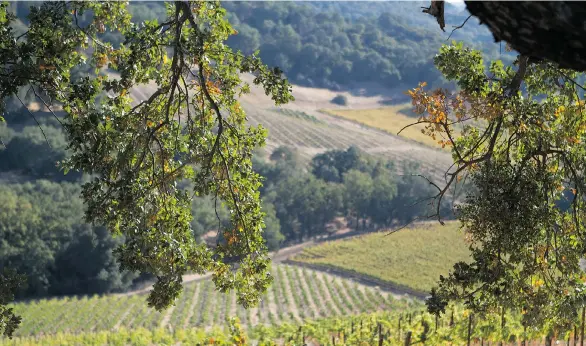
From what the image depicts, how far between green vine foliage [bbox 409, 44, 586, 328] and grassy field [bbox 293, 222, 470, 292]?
3595cm

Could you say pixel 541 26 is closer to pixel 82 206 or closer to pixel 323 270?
pixel 323 270

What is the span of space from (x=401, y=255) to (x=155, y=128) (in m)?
43.9

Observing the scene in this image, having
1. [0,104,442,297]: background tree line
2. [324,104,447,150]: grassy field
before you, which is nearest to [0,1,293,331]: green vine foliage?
[0,104,442,297]: background tree line

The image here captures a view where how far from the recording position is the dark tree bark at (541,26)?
119 inches

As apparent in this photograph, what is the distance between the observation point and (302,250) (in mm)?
53594

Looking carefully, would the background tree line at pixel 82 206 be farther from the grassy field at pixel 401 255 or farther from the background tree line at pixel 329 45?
the background tree line at pixel 329 45

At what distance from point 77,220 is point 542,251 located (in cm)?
4115

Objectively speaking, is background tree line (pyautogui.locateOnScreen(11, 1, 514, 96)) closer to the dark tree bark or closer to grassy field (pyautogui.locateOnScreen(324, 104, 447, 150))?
grassy field (pyautogui.locateOnScreen(324, 104, 447, 150))

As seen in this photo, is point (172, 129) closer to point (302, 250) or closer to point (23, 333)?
point (23, 333)

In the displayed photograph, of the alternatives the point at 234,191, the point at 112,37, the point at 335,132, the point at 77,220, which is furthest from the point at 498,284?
the point at 112,37

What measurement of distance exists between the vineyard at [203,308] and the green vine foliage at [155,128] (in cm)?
2812

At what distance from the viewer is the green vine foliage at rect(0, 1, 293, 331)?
6.57m

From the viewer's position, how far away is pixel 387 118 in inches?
3684

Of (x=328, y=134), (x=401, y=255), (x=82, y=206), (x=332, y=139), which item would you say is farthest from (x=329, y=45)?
(x=82, y=206)
